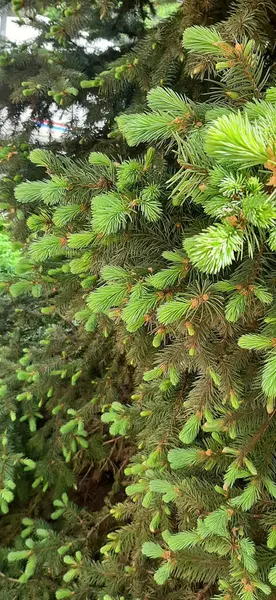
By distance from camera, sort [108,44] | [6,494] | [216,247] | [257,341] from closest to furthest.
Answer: [216,247] → [257,341] → [6,494] → [108,44]

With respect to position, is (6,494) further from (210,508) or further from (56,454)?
(210,508)

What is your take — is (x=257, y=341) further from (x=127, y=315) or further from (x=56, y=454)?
(x=56, y=454)

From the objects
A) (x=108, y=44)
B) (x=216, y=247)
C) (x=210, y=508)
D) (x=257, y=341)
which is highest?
(x=108, y=44)

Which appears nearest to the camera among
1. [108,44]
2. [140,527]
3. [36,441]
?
[140,527]

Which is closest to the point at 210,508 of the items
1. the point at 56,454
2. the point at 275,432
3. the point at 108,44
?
the point at 275,432

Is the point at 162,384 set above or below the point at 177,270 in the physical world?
below

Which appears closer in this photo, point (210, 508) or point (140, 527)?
point (210, 508)
